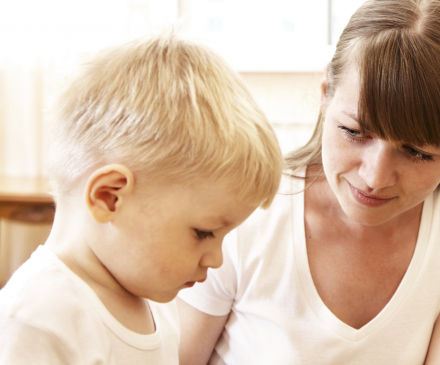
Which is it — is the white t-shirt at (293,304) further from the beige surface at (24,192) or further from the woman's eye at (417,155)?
the beige surface at (24,192)

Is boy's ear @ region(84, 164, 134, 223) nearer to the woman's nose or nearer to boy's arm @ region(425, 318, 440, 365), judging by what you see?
the woman's nose

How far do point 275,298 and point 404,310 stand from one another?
0.87 ft

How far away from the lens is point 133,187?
0.71m

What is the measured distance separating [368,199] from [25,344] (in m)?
0.63

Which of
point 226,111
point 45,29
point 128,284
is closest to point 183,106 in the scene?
point 226,111

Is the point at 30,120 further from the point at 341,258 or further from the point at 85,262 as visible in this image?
the point at 85,262

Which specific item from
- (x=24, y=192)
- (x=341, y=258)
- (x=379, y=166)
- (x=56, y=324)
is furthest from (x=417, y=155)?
(x=24, y=192)

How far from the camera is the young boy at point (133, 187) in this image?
0.69 m

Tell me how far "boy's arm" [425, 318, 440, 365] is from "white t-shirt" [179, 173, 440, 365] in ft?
0.05

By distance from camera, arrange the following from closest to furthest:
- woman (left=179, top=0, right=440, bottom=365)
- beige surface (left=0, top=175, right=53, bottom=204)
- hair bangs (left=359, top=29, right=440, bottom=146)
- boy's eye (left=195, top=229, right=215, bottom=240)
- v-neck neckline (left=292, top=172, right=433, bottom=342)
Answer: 1. boy's eye (left=195, top=229, right=215, bottom=240)
2. hair bangs (left=359, top=29, right=440, bottom=146)
3. woman (left=179, top=0, right=440, bottom=365)
4. v-neck neckline (left=292, top=172, right=433, bottom=342)
5. beige surface (left=0, top=175, right=53, bottom=204)

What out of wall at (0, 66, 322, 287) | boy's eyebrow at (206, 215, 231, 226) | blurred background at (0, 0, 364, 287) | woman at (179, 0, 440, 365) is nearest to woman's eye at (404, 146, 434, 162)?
woman at (179, 0, 440, 365)

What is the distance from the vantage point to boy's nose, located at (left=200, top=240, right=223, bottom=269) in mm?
774

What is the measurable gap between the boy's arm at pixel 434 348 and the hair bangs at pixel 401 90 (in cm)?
47

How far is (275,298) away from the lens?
45.0 inches
